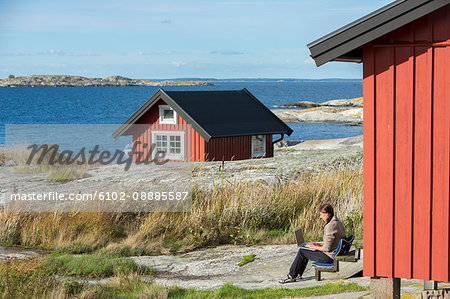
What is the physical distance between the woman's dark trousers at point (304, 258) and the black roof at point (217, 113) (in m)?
15.7

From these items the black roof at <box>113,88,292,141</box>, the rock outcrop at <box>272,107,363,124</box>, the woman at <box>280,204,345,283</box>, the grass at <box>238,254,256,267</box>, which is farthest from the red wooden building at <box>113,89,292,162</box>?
the rock outcrop at <box>272,107,363,124</box>

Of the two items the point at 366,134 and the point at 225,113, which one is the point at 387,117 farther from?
the point at 225,113

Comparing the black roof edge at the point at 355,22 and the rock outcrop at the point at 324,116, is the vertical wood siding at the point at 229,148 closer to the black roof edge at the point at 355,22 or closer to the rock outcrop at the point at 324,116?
the black roof edge at the point at 355,22

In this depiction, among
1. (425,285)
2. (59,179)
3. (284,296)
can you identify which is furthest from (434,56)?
(59,179)

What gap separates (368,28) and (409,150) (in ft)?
5.16

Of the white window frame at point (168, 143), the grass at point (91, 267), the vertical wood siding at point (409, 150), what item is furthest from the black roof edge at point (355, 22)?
the white window frame at point (168, 143)

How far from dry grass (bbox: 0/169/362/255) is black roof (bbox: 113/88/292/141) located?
1087 centimetres

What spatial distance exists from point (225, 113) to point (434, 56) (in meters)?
21.1

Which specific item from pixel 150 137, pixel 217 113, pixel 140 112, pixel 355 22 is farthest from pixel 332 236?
pixel 150 137

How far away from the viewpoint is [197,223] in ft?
47.1

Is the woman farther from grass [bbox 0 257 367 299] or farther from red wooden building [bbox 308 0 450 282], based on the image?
red wooden building [bbox 308 0 450 282]

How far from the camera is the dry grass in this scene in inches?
542

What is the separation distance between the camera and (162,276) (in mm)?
11438

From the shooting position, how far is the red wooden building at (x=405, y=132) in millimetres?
7574
